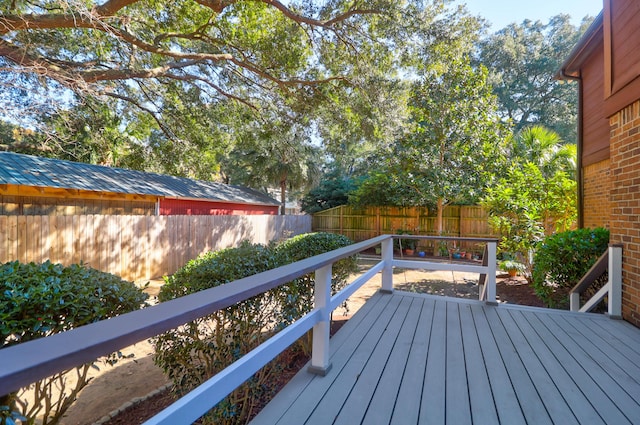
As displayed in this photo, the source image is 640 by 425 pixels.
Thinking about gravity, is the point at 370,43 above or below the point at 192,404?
above

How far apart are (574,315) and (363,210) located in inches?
426

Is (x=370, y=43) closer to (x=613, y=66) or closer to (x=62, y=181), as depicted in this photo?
(x=613, y=66)

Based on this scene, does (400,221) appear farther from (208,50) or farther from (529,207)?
(208,50)

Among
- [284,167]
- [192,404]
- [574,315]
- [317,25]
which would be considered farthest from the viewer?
[284,167]

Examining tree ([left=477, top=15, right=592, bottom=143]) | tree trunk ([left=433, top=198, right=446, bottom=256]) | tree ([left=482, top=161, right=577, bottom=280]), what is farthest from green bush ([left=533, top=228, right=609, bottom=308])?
tree ([left=477, top=15, right=592, bottom=143])

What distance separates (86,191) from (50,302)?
8.82m

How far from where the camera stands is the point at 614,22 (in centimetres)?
342

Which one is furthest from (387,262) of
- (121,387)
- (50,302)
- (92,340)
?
(92,340)

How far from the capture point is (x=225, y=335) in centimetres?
240

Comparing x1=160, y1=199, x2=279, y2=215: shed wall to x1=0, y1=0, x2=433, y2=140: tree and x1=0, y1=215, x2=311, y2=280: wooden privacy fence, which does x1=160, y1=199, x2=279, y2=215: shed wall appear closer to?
x1=0, y1=215, x2=311, y2=280: wooden privacy fence

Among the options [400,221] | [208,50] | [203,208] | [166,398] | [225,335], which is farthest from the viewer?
[400,221]

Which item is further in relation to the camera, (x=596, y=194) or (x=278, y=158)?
(x=278, y=158)

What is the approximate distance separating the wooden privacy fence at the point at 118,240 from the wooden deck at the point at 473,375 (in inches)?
247

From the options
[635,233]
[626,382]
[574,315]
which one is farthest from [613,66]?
[626,382]
